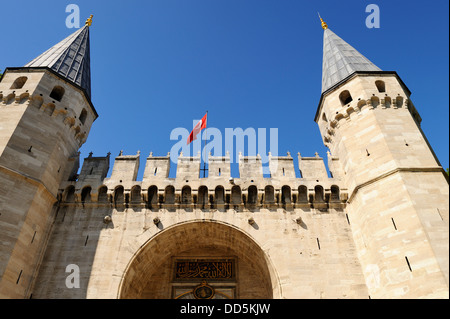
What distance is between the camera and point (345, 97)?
15945 mm

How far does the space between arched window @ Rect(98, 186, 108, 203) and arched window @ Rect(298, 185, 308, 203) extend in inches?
335

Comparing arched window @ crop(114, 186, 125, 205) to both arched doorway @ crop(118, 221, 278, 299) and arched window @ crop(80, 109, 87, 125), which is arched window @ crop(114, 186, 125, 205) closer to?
arched doorway @ crop(118, 221, 278, 299)

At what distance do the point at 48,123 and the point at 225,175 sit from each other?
317 inches

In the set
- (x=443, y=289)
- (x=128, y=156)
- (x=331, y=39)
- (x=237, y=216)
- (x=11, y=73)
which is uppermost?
(x=331, y=39)

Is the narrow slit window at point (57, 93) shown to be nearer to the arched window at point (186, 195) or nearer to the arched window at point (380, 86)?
the arched window at point (186, 195)

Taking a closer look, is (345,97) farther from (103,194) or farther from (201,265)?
(103,194)

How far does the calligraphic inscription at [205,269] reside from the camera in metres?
14.2

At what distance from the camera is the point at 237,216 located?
43.7ft

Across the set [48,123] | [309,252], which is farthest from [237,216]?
[48,123]

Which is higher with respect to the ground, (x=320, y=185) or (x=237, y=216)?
(x=320, y=185)

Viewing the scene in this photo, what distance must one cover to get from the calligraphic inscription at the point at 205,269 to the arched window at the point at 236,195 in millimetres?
3028

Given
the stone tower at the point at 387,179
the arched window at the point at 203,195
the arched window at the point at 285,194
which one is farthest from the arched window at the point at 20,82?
the stone tower at the point at 387,179

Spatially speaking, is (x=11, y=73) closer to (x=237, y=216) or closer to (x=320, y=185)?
(x=237, y=216)

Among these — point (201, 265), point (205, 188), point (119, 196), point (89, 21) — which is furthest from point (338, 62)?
point (89, 21)
